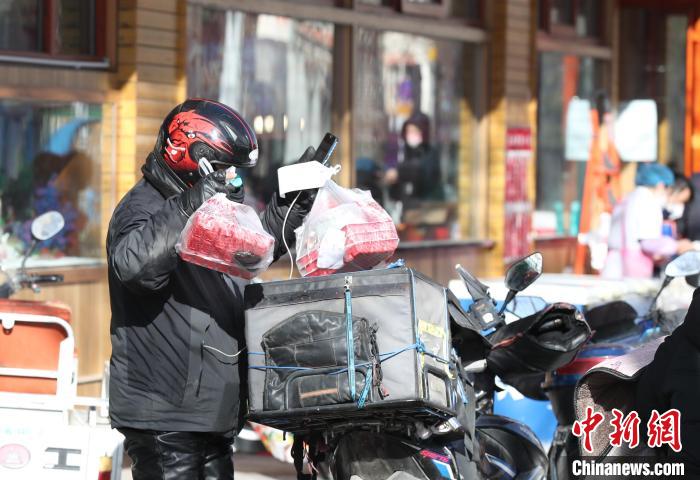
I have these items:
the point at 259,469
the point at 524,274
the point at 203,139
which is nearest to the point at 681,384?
the point at 524,274

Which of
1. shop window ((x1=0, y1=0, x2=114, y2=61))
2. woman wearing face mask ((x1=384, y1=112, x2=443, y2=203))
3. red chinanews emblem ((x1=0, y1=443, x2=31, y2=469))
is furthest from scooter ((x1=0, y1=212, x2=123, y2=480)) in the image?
woman wearing face mask ((x1=384, y1=112, x2=443, y2=203))

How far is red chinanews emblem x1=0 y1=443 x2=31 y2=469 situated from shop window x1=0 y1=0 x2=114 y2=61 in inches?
129

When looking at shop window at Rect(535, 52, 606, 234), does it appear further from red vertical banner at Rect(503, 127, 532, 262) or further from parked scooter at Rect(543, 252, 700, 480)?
parked scooter at Rect(543, 252, 700, 480)

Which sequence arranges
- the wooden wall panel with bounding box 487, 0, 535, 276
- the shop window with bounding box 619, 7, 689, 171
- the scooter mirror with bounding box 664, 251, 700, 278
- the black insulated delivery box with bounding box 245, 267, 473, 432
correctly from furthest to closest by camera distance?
1. the shop window with bounding box 619, 7, 689, 171
2. the wooden wall panel with bounding box 487, 0, 535, 276
3. the scooter mirror with bounding box 664, 251, 700, 278
4. the black insulated delivery box with bounding box 245, 267, 473, 432

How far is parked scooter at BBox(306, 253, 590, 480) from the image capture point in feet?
12.3

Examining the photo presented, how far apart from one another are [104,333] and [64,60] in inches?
68.0

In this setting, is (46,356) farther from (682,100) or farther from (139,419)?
(682,100)

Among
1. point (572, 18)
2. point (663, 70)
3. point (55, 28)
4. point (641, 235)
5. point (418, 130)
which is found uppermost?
point (572, 18)

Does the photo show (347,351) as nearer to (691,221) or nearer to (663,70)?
(691,221)

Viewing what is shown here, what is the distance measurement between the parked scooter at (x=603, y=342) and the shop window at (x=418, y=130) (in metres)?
4.60

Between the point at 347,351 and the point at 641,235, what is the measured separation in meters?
6.47

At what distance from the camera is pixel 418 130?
1113 cm

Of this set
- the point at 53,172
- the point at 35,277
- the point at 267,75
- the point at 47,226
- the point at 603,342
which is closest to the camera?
the point at 603,342

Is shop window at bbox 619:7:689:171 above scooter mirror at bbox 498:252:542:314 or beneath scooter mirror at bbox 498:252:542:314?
above
